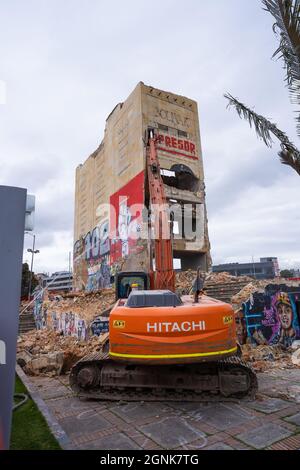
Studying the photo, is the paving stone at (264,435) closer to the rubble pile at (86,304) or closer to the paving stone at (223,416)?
the paving stone at (223,416)

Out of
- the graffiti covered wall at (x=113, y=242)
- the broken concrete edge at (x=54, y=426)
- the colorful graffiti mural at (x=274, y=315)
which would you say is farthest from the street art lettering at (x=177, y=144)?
the broken concrete edge at (x=54, y=426)

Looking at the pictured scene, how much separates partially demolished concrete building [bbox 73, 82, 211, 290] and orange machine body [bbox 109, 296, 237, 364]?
62.3 feet

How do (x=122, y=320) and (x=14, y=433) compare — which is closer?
(x=14, y=433)

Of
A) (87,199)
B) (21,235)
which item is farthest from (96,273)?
(21,235)

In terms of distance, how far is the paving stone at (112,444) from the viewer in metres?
4.38

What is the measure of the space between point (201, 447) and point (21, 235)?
3908 mm

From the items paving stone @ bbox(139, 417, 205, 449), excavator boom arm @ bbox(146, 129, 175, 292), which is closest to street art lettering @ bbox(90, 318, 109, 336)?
excavator boom arm @ bbox(146, 129, 175, 292)

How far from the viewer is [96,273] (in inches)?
1345

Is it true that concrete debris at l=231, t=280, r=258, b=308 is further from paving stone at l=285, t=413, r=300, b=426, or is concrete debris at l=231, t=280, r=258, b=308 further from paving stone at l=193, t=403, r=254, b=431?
paving stone at l=285, t=413, r=300, b=426

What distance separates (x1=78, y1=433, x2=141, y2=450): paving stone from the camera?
4375 millimetres

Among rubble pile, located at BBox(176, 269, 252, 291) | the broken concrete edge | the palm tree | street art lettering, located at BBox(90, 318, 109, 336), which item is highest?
the palm tree

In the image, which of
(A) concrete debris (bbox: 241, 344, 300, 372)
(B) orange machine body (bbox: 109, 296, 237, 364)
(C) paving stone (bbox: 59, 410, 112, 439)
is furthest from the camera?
(A) concrete debris (bbox: 241, 344, 300, 372)

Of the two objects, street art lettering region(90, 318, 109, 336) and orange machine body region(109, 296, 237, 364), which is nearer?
orange machine body region(109, 296, 237, 364)
